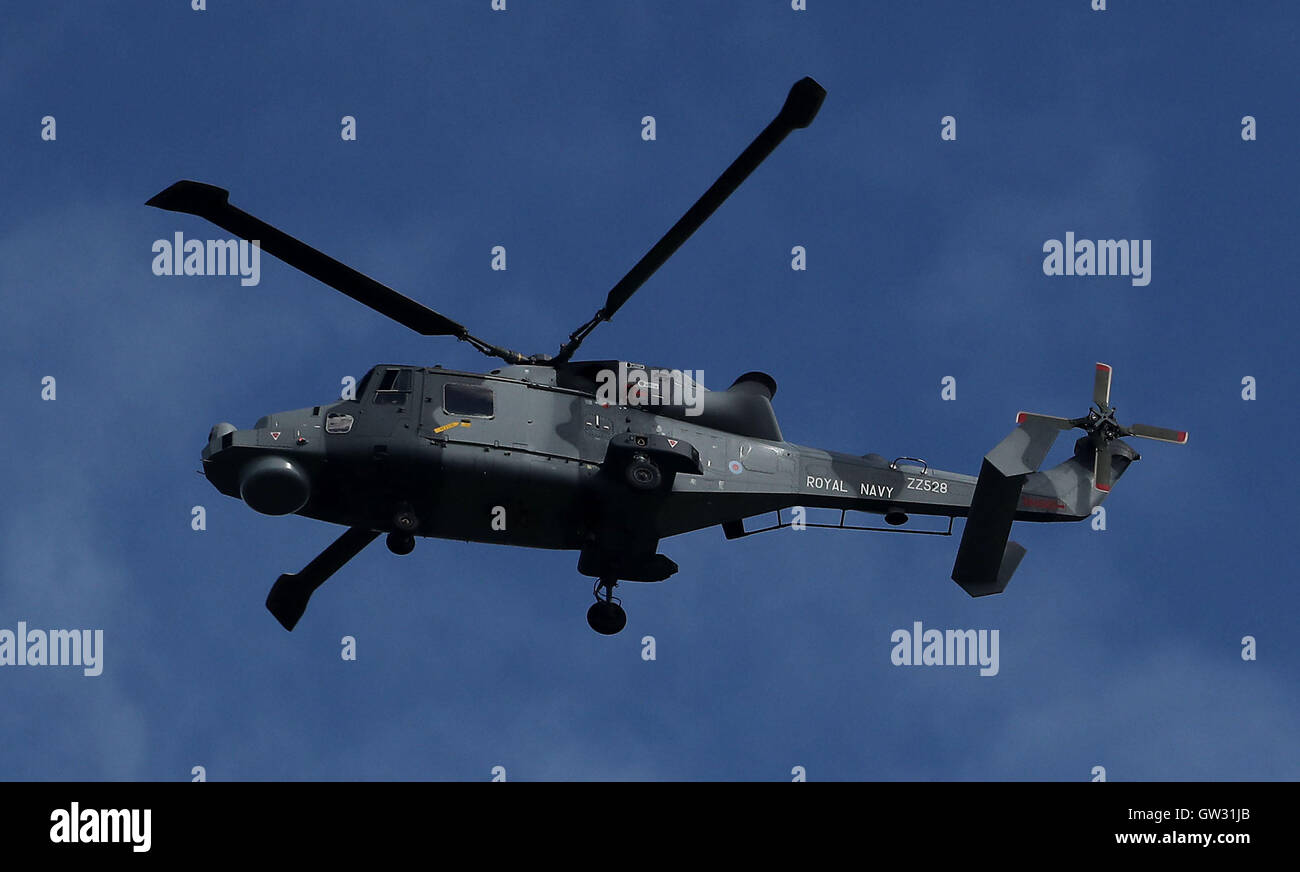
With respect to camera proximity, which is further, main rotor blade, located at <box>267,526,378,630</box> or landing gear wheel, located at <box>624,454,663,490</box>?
main rotor blade, located at <box>267,526,378,630</box>

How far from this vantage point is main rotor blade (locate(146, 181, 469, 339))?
2920 cm

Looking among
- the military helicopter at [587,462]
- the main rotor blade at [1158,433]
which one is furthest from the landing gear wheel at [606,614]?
the main rotor blade at [1158,433]

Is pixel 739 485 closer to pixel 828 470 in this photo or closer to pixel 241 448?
pixel 828 470

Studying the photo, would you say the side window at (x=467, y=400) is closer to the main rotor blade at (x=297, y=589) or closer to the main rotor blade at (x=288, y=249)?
the main rotor blade at (x=288, y=249)

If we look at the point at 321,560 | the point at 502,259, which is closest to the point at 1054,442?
the point at 502,259

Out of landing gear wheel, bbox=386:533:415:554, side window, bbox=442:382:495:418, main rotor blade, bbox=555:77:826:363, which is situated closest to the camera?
main rotor blade, bbox=555:77:826:363

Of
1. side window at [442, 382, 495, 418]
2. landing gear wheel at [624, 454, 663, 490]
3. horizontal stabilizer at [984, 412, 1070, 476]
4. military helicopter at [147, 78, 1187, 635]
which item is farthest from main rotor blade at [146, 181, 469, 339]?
horizontal stabilizer at [984, 412, 1070, 476]

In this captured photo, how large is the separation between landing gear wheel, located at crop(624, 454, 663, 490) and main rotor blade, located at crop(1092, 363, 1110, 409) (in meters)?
9.14

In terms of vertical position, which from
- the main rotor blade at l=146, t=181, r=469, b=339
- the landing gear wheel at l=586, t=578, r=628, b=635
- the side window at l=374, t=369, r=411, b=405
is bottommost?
the landing gear wheel at l=586, t=578, r=628, b=635

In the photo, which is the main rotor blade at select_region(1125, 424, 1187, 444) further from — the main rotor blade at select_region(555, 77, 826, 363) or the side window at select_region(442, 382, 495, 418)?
the side window at select_region(442, 382, 495, 418)

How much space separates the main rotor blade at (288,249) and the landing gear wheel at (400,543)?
4064 mm

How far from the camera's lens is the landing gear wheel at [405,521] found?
29922 millimetres

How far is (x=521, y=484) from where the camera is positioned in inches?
1196

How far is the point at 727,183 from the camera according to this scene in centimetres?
2925
